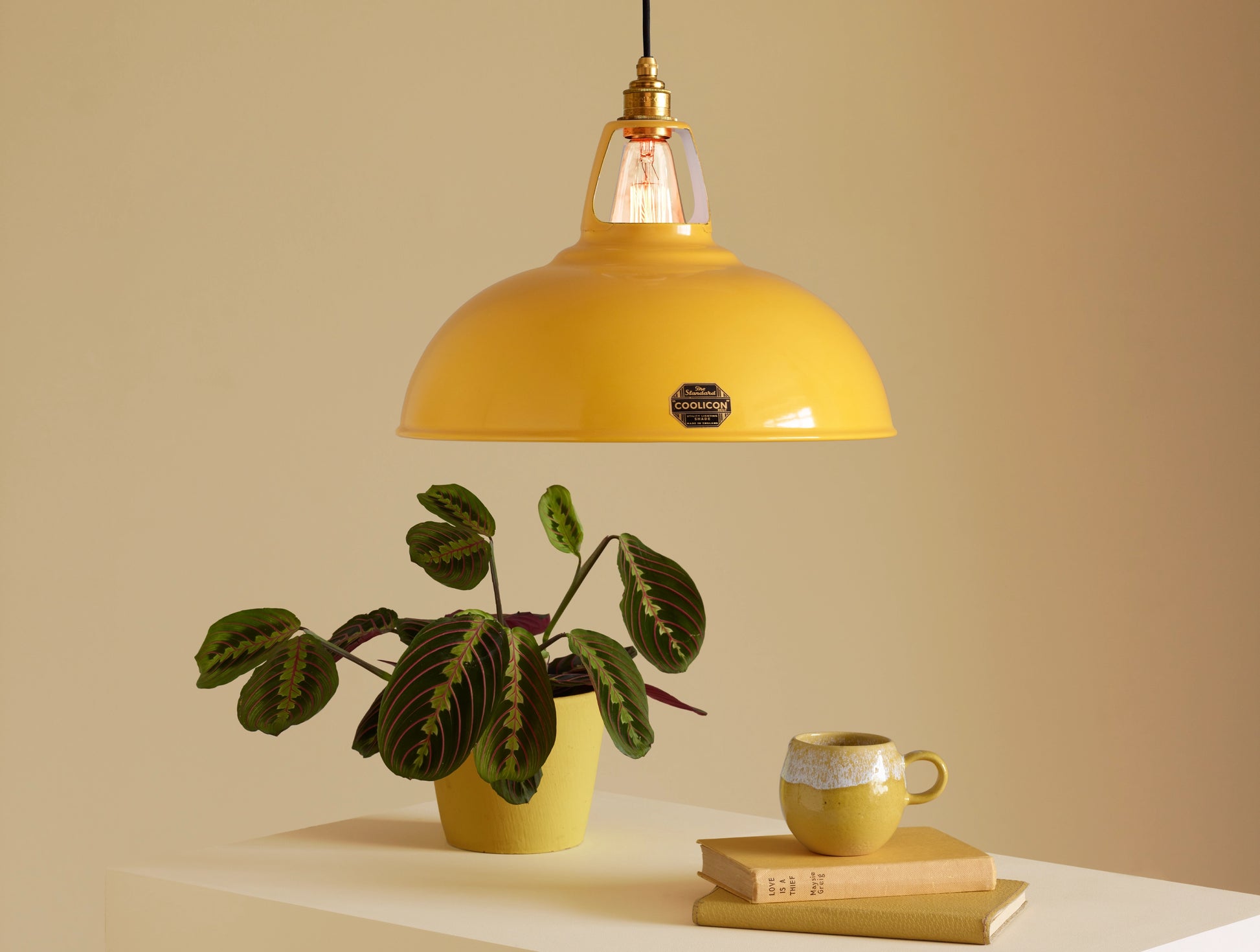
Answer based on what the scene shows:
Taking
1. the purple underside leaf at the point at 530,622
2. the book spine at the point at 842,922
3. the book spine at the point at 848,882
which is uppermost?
the purple underside leaf at the point at 530,622

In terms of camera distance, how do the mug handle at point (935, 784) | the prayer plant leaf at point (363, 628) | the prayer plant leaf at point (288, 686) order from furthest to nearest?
1. the prayer plant leaf at point (363, 628)
2. the prayer plant leaf at point (288, 686)
3. the mug handle at point (935, 784)

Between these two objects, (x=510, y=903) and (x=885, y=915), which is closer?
(x=885, y=915)

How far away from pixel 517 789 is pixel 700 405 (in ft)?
1.86

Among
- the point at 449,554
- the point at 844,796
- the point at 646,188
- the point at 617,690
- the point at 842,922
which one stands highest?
the point at 646,188

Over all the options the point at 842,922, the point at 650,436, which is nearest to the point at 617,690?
the point at 842,922

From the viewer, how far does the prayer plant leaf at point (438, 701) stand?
148 cm

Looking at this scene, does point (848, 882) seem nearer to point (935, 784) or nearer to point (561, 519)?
point (935, 784)

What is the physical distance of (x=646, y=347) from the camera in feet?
3.90

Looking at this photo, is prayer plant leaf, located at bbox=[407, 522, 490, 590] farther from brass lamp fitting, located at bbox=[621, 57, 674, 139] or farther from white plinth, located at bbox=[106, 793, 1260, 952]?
brass lamp fitting, located at bbox=[621, 57, 674, 139]

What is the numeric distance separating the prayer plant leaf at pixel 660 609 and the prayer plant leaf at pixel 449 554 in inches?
8.7

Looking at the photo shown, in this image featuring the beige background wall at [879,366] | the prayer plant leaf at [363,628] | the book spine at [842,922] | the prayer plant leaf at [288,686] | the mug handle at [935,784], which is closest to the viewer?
the book spine at [842,922]

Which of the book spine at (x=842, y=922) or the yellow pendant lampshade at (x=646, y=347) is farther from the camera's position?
the book spine at (x=842, y=922)

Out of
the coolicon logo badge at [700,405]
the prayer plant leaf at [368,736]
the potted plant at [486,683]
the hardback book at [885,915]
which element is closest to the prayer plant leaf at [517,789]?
the potted plant at [486,683]

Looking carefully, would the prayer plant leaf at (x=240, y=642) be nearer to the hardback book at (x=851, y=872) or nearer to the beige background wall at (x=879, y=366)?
the hardback book at (x=851, y=872)
